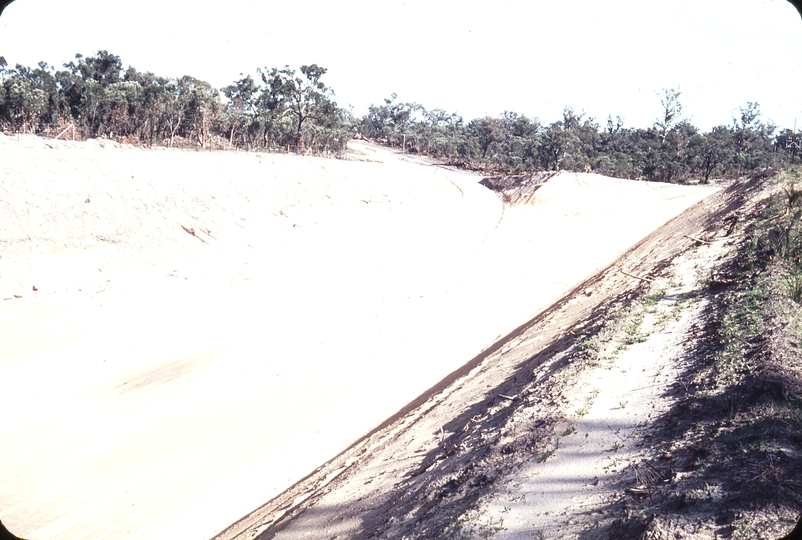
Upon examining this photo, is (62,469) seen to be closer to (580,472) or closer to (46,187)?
(580,472)

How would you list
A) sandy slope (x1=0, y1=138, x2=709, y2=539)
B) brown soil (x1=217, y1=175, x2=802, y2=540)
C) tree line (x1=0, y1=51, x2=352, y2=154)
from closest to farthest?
brown soil (x1=217, y1=175, x2=802, y2=540)
sandy slope (x1=0, y1=138, x2=709, y2=539)
tree line (x1=0, y1=51, x2=352, y2=154)

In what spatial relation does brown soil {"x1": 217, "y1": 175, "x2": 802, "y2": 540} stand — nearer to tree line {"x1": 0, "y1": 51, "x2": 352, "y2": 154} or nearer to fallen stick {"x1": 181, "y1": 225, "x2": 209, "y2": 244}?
fallen stick {"x1": 181, "y1": 225, "x2": 209, "y2": 244}

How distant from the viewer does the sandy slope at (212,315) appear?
22.7 ft

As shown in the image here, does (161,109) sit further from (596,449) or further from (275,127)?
(596,449)

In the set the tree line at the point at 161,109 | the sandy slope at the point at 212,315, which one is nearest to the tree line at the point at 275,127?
the tree line at the point at 161,109

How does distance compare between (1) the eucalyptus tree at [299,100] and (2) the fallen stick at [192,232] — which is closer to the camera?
(2) the fallen stick at [192,232]

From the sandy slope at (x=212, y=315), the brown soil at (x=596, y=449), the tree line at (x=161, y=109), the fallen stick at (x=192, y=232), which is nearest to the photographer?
the brown soil at (x=596, y=449)

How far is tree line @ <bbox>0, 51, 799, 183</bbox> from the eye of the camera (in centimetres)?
3000

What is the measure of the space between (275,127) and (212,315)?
2760 cm

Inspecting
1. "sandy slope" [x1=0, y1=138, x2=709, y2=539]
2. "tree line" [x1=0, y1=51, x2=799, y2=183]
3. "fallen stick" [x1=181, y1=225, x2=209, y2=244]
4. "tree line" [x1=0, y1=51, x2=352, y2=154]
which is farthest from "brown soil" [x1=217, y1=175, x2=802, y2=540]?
"tree line" [x1=0, y1=51, x2=352, y2=154]

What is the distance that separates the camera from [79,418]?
27.1ft

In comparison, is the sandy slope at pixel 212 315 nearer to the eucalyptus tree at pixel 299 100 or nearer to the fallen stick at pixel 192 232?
the fallen stick at pixel 192 232

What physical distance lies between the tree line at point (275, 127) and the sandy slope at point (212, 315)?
38.0 ft

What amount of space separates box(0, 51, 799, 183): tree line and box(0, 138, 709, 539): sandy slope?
456 inches
